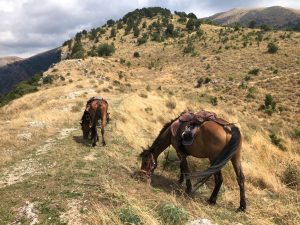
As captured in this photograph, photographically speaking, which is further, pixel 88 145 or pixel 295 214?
pixel 88 145

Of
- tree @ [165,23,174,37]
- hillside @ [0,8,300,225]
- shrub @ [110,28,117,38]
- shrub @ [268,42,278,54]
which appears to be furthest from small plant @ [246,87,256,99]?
shrub @ [110,28,117,38]

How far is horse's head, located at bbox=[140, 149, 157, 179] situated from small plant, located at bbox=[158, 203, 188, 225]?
1916 mm

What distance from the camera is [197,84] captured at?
5109 cm

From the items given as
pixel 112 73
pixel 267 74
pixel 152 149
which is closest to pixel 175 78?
pixel 112 73

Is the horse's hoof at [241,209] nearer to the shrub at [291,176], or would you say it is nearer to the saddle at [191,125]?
the saddle at [191,125]

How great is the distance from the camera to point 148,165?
8.87m

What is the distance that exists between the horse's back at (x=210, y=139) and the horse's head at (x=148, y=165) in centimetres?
118

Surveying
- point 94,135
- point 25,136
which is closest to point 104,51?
point 25,136

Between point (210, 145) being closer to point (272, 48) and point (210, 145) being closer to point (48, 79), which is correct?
point (48, 79)

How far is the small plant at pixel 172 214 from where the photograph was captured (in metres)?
6.49

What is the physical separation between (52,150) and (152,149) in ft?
15.2

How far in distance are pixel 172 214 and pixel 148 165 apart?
242 centimetres

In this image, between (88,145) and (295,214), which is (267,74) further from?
(295,214)

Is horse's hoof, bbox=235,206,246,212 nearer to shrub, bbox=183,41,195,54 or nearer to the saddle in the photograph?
the saddle
